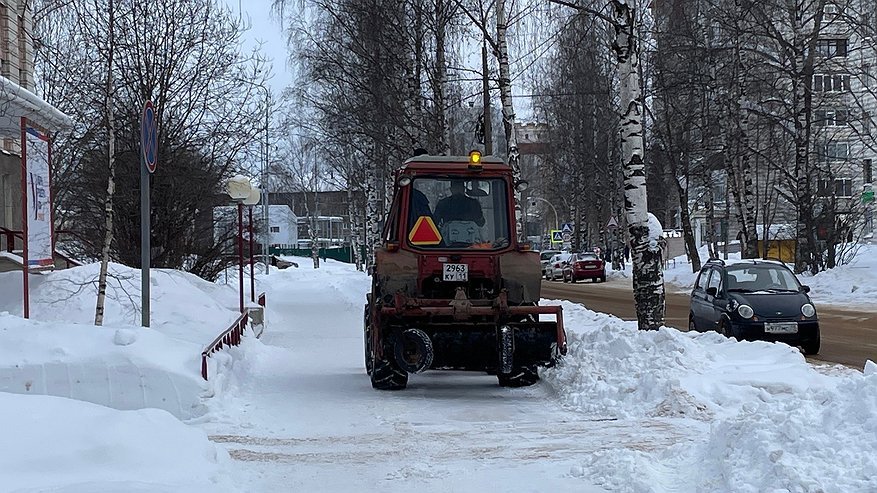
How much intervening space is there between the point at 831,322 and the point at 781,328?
6934 millimetres

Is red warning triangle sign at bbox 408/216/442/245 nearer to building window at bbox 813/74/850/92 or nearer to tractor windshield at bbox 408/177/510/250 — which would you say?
tractor windshield at bbox 408/177/510/250

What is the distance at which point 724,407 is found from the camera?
9492mm

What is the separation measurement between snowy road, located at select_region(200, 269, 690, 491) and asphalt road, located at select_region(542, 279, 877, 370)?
6.06m

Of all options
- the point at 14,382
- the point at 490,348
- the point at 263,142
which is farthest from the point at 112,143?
the point at 263,142

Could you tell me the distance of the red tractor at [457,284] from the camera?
37.8 feet

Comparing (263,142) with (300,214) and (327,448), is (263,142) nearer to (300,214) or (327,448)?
(327,448)

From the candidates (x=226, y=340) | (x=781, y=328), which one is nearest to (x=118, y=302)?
(x=226, y=340)

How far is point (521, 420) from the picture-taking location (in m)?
9.80

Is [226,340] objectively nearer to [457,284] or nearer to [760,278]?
[457,284]

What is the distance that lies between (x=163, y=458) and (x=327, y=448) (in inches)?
76.4

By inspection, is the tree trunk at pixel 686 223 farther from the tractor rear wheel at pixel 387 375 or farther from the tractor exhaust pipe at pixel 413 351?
the tractor exhaust pipe at pixel 413 351

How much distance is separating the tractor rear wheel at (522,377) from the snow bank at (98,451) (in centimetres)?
525

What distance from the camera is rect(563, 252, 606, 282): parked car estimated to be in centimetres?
4991

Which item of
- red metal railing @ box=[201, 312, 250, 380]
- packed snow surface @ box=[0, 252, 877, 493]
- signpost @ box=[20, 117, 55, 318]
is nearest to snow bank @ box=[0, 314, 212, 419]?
packed snow surface @ box=[0, 252, 877, 493]
